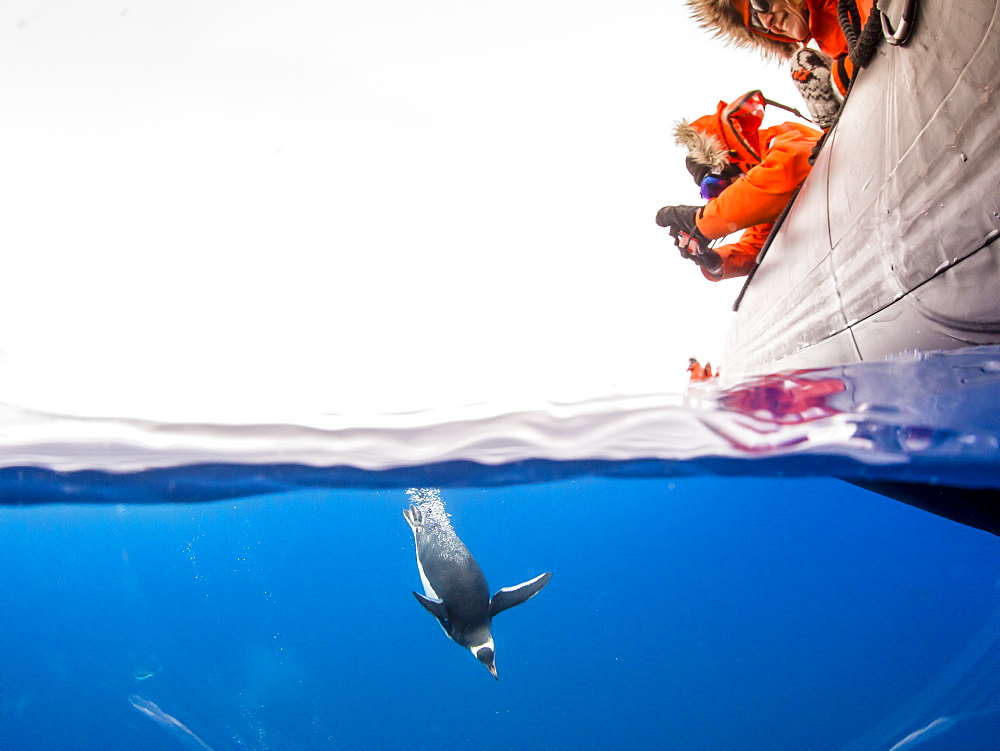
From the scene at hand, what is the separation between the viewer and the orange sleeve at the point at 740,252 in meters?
5.49

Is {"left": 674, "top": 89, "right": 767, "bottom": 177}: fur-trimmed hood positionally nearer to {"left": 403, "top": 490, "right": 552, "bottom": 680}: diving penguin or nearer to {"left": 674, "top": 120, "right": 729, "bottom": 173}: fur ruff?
{"left": 674, "top": 120, "right": 729, "bottom": 173}: fur ruff

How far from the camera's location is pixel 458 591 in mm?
3391

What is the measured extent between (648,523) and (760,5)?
480 cm

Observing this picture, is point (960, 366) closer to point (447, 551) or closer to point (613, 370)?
point (447, 551)

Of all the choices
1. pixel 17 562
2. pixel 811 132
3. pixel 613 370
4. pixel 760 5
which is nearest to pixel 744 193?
pixel 811 132

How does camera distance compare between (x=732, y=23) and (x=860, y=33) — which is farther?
(x=732, y=23)

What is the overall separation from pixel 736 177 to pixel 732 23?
4.64 feet

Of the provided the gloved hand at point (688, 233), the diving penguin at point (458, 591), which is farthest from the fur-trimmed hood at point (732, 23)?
the diving penguin at point (458, 591)

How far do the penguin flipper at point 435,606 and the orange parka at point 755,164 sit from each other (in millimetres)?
4144

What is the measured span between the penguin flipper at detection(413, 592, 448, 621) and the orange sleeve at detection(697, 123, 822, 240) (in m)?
4.14

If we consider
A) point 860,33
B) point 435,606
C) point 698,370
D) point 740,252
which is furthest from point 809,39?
point 435,606

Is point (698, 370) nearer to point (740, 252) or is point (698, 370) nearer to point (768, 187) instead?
point (740, 252)

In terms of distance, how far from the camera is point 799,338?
3453 mm

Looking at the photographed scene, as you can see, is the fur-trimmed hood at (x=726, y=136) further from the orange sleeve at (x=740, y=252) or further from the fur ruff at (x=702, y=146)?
the orange sleeve at (x=740, y=252)
